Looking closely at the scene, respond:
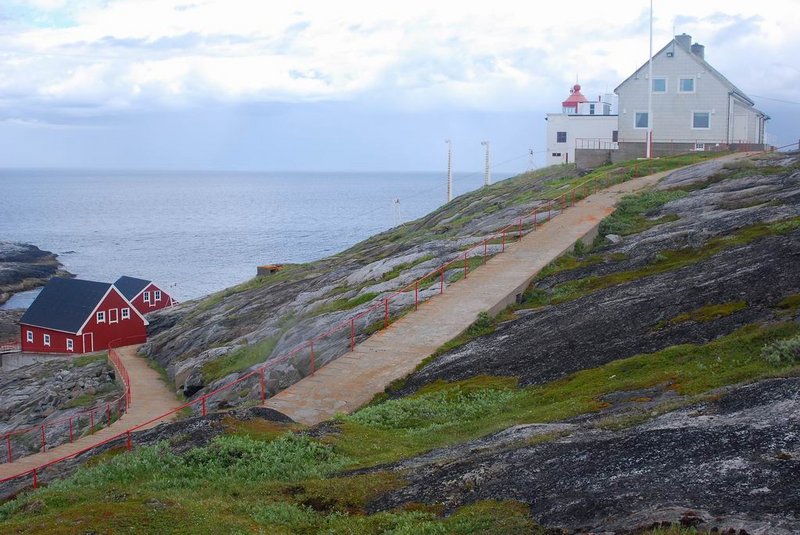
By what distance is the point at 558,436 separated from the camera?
14.1 m

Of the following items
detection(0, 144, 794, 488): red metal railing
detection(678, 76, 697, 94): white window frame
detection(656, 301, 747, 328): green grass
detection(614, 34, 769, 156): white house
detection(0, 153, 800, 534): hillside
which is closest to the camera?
detection(0, 153, 800, 534): hillside

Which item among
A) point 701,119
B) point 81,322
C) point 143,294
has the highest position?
point 701,119

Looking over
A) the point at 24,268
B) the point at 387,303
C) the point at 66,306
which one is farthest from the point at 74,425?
the point at 24,268

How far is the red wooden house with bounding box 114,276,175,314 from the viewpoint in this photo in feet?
243

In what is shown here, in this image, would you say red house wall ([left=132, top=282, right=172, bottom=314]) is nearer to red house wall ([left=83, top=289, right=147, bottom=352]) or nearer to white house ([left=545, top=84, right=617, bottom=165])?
red house wall ([left=83, top=289, right=147, bottom=352])

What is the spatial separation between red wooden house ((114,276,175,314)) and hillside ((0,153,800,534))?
5129 cm

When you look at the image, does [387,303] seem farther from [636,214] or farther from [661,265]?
[636,214]

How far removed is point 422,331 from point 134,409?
17.1m

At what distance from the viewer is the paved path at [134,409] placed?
30.6 metres

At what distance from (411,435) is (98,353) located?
46998 millimetres

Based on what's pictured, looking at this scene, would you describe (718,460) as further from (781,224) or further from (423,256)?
(423,256)

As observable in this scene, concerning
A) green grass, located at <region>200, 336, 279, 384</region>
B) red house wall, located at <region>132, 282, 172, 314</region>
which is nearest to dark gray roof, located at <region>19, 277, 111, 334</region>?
red house wall, located at <region>132, 282, 172, 314</region>

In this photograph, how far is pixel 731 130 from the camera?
59156mm

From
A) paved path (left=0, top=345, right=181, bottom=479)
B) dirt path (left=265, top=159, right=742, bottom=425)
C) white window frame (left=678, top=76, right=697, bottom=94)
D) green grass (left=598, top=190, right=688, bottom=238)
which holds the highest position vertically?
white window frame (left=678, top=76, right=697, bottom=94)
